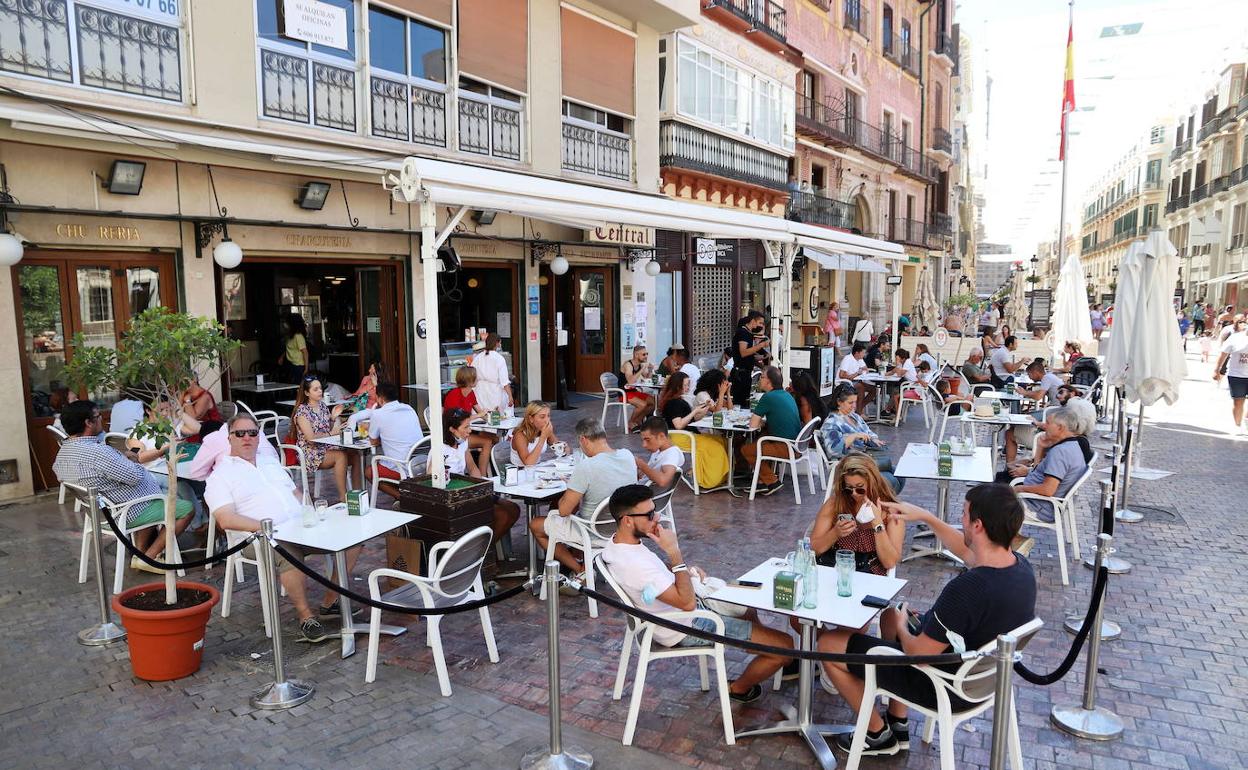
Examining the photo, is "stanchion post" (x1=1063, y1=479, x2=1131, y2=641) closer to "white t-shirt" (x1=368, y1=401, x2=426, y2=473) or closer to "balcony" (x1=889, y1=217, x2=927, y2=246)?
"white t-shirt" (x1=368, y1=401, x2=426, y2=473)

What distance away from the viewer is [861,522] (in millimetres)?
4445

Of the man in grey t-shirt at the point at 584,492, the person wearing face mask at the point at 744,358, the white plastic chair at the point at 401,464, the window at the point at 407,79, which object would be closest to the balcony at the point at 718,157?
the person wearing face mask at the point at 744,358

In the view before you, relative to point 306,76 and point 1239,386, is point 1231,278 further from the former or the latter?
point 306,76

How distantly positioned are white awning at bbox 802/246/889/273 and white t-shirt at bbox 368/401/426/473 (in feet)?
25.8

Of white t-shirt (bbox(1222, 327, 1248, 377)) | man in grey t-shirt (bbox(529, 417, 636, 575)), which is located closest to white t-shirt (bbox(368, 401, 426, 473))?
man in grey t-shirt (bbox(529, 417, 636, 575))

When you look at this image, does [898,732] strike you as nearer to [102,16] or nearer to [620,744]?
A: [620,744]

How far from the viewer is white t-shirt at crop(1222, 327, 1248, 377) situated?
11773mm

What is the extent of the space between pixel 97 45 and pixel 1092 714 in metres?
10.1

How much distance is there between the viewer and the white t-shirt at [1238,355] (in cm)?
1177

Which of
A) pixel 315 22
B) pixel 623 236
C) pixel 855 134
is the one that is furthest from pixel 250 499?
pixel 855 134

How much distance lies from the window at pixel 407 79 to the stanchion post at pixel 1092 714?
382 inches

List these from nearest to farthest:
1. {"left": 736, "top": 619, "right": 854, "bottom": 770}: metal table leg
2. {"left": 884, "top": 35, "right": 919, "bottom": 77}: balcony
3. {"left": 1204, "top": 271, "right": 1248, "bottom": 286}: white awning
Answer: {"left": 736, "top": 619, "right": 854, "bottom": 770}: metal table leg → {"left": 884, "top": 35, "right": 919, "bottom": 77}: balcony → {"left": 1204, "top": 271, "right": 1248, "bottom": 286}: white awning

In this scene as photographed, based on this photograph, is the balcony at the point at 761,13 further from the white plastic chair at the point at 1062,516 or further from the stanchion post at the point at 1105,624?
the stanchion post at the point at 1105,624

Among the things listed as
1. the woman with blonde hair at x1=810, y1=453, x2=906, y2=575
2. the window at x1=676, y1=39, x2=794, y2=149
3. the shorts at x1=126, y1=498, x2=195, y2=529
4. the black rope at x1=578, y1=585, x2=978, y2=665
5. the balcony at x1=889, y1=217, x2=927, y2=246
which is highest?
the window at x1=676, y1=39, x2=794, y2=149
